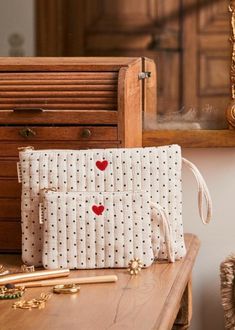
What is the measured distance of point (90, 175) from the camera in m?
1.75

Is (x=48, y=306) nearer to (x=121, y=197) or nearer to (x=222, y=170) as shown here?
(x=121, y=197)

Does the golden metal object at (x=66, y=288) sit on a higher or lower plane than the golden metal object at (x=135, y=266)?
lower

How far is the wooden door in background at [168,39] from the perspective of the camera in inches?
86.3

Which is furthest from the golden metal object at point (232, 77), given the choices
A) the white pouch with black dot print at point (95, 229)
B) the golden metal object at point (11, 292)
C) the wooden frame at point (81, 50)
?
the golden metal object at point (11, 292)

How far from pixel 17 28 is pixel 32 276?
2.71 feet

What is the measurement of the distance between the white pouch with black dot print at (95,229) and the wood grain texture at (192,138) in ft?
1.59

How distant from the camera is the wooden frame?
7.13 ft

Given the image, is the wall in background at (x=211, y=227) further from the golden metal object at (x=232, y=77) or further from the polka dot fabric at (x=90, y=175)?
the polka dot fabric at (x=90, y=175)

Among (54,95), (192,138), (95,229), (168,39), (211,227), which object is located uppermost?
(168,39)

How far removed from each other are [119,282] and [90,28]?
0.81 m

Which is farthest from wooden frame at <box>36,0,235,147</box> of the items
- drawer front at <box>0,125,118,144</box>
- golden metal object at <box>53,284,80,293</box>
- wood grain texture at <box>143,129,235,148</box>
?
golden metal object at <box>53,284,80,293</box>

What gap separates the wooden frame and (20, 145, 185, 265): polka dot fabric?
0.42 metres

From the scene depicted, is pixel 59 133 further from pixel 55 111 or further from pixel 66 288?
pixel 66 288

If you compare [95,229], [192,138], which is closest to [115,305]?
[95,229]
